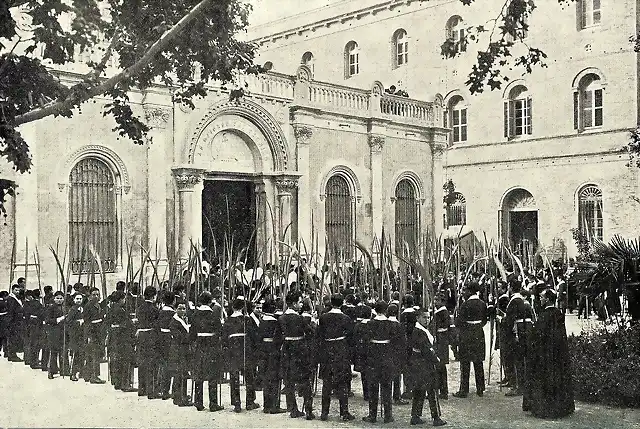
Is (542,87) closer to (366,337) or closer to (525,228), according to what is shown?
(525,228)

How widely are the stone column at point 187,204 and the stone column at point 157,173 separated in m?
0.42

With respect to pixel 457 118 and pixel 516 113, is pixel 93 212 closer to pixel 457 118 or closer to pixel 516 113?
pixel 457 118

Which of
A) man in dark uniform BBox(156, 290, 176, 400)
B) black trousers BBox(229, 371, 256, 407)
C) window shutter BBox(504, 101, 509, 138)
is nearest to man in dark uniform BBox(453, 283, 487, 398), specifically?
black trousers BBox(229, 371, 256, 407)

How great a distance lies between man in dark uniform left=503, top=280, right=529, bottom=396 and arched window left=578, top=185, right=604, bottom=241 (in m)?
19.4

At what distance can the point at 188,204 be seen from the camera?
64.5ft

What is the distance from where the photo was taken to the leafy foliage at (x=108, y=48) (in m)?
8.11

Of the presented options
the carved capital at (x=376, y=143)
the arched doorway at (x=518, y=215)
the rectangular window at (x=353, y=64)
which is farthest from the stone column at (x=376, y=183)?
the rectangular window at (x=353, y=64)

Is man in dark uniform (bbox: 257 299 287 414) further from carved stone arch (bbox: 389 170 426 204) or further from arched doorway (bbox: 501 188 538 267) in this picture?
arched doorway (bbox: 501 188 538 267)

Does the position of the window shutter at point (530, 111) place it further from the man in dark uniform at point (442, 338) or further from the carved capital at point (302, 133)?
the man in dark uniform at point (442, 338)

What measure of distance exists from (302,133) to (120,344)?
41.1ft

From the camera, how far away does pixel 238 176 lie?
71.4ft

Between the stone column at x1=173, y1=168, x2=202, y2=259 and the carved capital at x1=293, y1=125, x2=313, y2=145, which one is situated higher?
the carved capital at x1=293, y1=125, x2=313, y2=145

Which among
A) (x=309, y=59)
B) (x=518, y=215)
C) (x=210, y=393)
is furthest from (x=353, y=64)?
(x=210, y=393)

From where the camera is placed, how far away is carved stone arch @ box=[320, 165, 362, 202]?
76.7 feet
